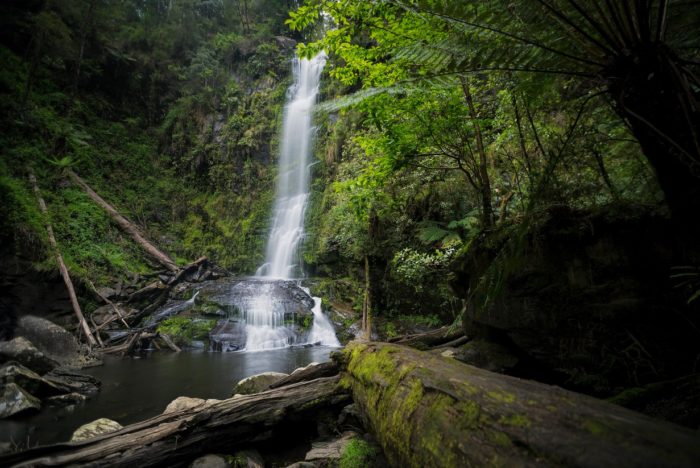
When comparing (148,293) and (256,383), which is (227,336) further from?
(256,383)

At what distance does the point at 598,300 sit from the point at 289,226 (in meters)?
15.9

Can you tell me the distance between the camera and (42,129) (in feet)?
55.3

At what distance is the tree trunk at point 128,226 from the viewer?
15.4 m

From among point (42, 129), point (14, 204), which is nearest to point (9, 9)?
point (42, 129)

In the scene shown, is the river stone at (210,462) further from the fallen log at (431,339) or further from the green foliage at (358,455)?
the fallen log at (431,339)

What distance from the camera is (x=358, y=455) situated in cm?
251

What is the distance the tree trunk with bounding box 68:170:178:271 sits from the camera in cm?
1545

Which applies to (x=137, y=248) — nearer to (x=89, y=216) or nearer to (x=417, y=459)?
(x=89, y=216)

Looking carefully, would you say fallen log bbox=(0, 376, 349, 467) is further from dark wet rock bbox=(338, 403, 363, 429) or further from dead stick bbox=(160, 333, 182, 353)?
dead stick bbox=(160, 333, 182, 353)

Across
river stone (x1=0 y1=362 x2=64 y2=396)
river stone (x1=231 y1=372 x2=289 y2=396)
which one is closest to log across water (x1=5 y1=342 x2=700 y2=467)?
river stone (x1=231 y1=372 x2=289 y2=396)

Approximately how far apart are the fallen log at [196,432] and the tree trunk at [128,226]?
13724 millimetres

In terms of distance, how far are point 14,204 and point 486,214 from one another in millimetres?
14889

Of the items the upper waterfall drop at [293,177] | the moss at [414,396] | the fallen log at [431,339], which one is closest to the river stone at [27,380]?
the fallen log at [431,339]

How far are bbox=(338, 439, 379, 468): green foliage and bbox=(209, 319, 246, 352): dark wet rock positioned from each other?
8366 millimetres
